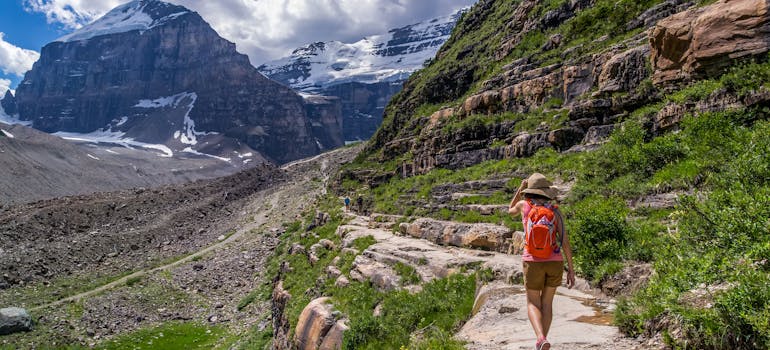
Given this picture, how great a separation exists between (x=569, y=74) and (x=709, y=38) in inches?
352

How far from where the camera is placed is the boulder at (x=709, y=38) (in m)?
13.0

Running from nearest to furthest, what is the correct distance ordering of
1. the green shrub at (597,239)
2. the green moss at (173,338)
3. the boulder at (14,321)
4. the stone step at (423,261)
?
1. the green shrub at (597,239)
2. the stone step at (423,261)
3. the green moss at (173,338)
4. the boulder at (14,321)

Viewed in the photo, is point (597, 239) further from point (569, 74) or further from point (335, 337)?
point (569, 74)

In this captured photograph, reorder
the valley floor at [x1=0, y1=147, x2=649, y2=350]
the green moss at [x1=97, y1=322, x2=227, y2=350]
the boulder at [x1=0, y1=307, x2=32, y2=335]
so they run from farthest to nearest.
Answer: the boulder at [x1=0, y1=307, x2=32, y2=335] → the green moss at [x1=97, y1=322, x2=227, y2=350] → the valley floor at [x1=0, y1=147, x2=649, y2=350]

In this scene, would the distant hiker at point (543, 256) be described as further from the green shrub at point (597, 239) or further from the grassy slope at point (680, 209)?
the green shrub at point (597, 239)

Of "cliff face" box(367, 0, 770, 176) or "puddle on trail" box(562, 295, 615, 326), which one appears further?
"cliff face" box(367, 0, 770, 176)

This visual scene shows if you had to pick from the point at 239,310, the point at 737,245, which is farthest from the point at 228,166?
the point at 737,245

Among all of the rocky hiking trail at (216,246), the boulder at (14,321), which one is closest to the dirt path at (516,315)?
the boulder at (14,321)

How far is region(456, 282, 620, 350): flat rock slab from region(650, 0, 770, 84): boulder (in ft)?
37.1

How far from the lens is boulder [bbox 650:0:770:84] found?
13.0 meters

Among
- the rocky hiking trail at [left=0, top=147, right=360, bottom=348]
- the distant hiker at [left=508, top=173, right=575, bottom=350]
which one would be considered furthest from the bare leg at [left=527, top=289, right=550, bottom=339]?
the rocky hiking trail at [left=0, top=147, right=360, bottom=348]

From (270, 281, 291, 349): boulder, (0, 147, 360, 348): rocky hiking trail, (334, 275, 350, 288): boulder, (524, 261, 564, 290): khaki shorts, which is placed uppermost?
(524, 261, 564, 290): khaki shorts

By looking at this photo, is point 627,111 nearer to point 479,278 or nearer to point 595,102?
point 595,102

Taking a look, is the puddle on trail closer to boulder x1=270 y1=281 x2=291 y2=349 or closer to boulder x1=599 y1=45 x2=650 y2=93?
boulder x1=270 y1=281 x2=291 y2=349
